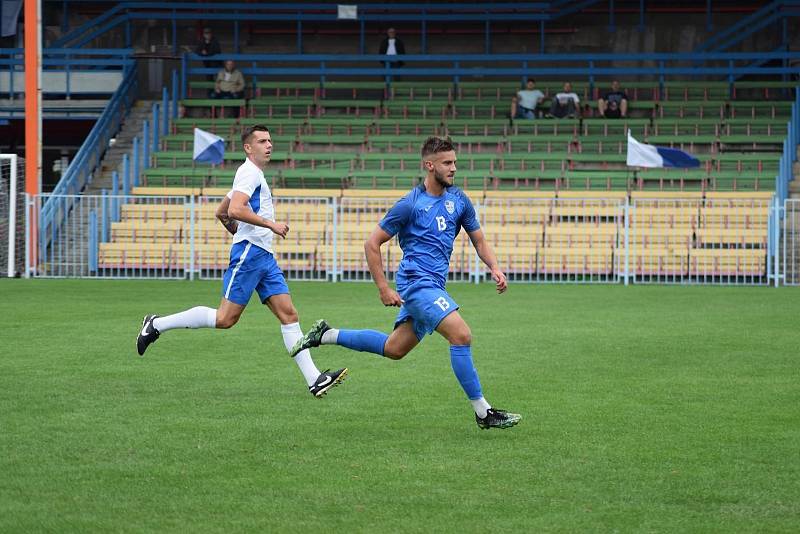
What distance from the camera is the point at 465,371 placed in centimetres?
749

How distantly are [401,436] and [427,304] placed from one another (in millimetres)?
811

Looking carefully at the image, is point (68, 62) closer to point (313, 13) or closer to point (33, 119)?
point (313, 13)

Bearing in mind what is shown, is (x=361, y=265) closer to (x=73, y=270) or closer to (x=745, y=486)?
(x=73, y=270)

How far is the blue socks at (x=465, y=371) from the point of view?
7.49 meters

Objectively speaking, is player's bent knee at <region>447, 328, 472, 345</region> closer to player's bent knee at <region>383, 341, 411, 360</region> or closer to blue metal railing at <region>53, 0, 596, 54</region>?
player's bent knee at <region>383, 341, 411, 360</region>

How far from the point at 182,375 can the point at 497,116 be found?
20.7 meters

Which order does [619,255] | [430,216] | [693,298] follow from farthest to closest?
[619,255] → [693,298] → [430,216]

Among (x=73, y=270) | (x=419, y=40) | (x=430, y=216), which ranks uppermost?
(x=419, y=40)

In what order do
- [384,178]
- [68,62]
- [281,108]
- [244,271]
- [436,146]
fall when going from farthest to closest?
[281,108] → [68,62] → [384,178] → [244,271] → [436,146]

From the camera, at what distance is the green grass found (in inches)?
217

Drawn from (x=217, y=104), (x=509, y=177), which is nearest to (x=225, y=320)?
(x=509, y=177)

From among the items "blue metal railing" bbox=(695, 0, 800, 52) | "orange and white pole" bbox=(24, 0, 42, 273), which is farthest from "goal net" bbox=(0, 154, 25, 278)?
"blue metal railing" bbox=(695, 0, 800, 52)

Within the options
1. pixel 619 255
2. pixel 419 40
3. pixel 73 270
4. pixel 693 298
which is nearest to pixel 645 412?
pixel 693 298

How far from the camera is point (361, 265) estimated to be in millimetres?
23484
